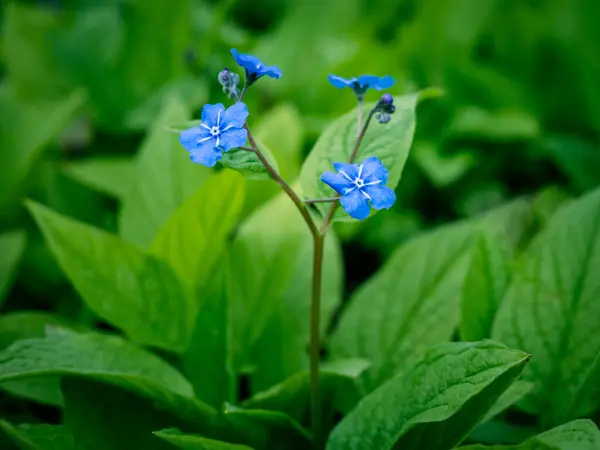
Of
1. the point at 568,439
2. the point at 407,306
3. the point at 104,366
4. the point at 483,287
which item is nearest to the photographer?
the point at 568,439

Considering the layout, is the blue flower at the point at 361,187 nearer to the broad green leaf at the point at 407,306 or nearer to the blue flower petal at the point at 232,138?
the blue flower petal at the point at 232,138

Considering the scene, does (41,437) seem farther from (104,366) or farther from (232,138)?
(232,138)

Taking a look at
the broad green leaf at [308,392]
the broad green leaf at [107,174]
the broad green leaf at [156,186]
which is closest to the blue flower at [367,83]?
the broad green leaf at [308,392]

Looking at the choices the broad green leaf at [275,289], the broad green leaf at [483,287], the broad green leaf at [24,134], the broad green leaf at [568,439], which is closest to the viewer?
the broad green leaf at [568,439]

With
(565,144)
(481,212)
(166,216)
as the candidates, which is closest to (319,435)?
(166,216)

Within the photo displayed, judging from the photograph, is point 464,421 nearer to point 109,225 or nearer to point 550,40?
point 109,225

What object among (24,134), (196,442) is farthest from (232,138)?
(24,134)

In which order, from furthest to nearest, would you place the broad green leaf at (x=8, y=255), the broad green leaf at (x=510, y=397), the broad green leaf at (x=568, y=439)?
the broad green leaf at (x=8, y=255)
the broad green leaf at (x=510, y=397)
the broad green leaf at (x=568, y=439)
